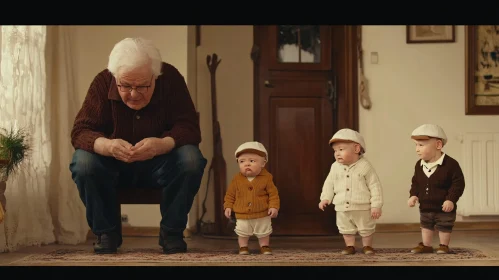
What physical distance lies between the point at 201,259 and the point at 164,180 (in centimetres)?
42

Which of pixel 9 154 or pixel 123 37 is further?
pixel 123 37

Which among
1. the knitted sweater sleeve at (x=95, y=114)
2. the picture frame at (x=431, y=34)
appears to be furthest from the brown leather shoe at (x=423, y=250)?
the picture frame at (x=431, y=34)

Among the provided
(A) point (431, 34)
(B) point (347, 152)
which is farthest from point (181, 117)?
(A) point (431, 34)

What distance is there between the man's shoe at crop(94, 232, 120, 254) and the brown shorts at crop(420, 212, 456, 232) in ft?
4.86

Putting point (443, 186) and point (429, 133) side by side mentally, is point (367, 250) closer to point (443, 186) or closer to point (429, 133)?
point (443, 186)

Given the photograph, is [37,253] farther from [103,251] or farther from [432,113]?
[432,113]

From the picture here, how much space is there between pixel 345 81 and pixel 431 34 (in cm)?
73

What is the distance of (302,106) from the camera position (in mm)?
5598

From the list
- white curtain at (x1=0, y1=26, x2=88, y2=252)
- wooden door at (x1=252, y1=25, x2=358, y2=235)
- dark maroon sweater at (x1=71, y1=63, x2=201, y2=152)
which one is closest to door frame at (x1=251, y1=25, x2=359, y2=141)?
wooden door at (x1=252, y1=25, x2=358, y2=235)

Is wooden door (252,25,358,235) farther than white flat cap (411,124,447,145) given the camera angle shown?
Yes

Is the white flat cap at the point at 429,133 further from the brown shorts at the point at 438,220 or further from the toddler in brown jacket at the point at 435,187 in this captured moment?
the brown shorts at the point at 438,220

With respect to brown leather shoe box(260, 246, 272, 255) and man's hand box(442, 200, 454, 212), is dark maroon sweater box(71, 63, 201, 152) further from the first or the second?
man's hand box(442, 200, 454, 212)

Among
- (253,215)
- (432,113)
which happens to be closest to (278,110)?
(432,113)

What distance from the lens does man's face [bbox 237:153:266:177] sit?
138 inches
